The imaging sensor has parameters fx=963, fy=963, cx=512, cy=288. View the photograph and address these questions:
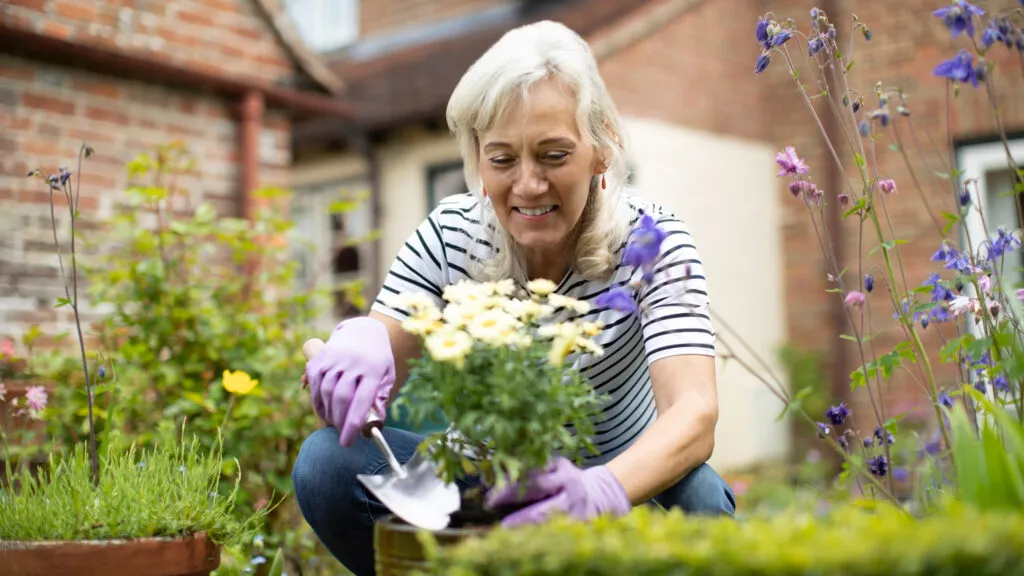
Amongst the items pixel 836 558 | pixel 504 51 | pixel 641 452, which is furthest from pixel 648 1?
pixel 836 558

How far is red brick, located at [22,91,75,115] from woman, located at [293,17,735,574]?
280cm

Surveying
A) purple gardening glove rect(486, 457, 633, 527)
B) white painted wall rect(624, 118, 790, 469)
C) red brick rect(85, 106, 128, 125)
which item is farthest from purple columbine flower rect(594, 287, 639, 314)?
white painted wall rect(624, 118, 790, 469)

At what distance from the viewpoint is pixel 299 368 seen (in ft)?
9.38

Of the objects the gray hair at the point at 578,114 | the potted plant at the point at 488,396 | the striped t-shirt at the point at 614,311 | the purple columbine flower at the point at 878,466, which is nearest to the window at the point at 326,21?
the striped t-shirt at the point at 614,311

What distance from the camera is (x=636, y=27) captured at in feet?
21.6

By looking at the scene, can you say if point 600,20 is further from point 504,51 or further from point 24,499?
point 24,499

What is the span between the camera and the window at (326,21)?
895 cm

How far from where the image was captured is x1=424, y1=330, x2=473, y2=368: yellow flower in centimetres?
127

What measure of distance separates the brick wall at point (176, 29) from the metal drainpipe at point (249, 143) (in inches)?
7.7

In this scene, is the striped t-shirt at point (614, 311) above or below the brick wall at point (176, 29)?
below

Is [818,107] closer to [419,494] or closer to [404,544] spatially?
[419,494]

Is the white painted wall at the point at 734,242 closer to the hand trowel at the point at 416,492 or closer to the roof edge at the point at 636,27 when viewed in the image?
the roof edge at the point at 636,27

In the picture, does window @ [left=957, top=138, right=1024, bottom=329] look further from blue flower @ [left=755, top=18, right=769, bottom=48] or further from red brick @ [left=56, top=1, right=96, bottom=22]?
red brick @ [left=56, top=1, right=96, bottom=22]

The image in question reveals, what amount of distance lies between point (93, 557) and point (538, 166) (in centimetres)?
99
